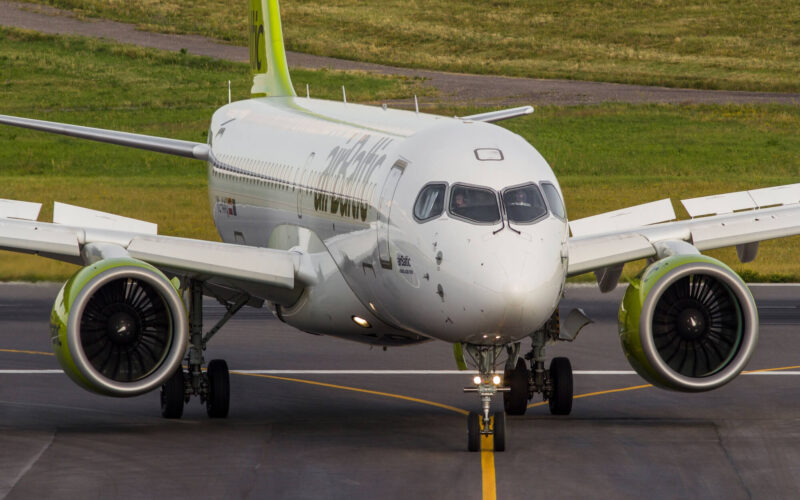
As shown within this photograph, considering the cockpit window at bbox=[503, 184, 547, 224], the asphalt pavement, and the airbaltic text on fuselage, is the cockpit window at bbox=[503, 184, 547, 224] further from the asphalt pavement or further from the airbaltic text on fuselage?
the asphalt pavement

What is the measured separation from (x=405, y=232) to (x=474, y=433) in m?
2.86

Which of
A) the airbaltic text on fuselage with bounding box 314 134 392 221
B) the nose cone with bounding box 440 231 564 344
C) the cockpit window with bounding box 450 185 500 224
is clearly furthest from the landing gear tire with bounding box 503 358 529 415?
the cockpit window with bounding box 450 185 500 224

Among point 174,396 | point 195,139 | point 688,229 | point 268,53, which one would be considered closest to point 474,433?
point 174,396

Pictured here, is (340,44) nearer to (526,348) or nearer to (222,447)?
(526,348)

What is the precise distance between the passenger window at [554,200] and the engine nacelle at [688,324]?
2.19m

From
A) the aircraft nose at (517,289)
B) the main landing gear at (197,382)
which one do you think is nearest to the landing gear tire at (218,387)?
the main landing gear at (197,382)

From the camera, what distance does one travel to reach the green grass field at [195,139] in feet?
196

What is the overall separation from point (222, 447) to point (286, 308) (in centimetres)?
320

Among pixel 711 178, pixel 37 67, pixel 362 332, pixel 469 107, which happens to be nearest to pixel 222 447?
pixel 362 332

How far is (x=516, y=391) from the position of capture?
78.6 feet

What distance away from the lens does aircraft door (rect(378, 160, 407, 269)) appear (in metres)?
20.7

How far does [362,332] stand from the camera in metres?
23.0

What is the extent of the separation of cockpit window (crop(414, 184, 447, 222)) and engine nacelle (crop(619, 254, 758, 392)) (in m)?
3.44

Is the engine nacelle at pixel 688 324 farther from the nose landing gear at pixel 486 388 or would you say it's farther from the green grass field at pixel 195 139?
the green grass field at pixel 195 139
